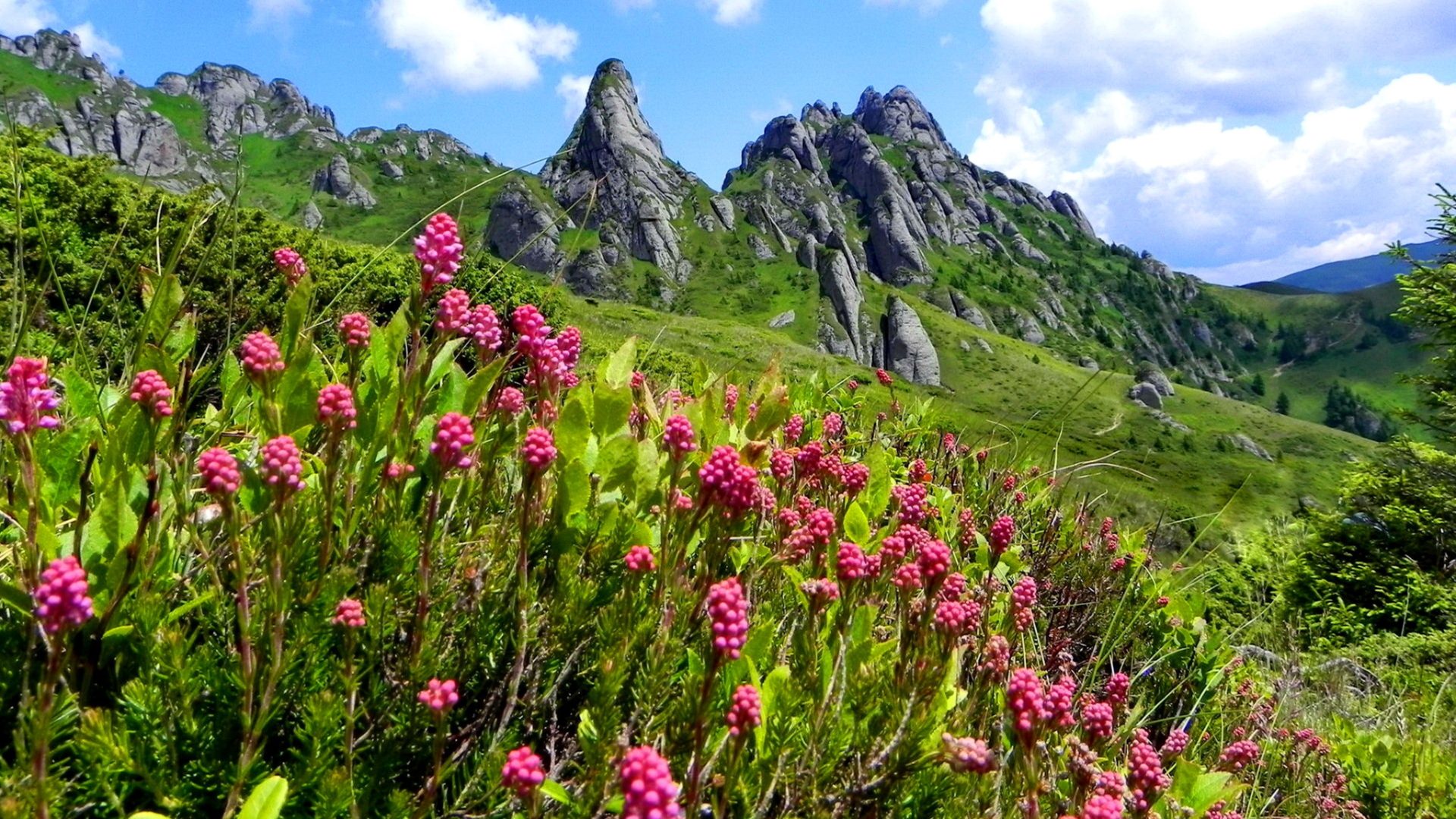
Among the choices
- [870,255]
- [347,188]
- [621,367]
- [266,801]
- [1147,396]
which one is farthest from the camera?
[347,188]

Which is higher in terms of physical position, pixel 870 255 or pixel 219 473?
pixel 870 255

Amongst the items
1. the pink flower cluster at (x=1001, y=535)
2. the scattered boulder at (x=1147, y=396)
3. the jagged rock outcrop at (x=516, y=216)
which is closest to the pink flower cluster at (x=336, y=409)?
the pink flower cluster at (x=1001, y=535)

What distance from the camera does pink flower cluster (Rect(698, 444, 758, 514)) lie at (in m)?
1.36

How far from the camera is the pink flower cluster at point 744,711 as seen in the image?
987 mm

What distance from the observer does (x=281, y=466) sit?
988 millimetres

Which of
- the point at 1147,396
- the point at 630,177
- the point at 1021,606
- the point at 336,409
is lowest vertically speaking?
the point at 1147,396

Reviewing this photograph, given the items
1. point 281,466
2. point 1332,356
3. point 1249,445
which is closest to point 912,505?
point 281,466

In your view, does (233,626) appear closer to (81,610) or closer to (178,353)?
(81,610)

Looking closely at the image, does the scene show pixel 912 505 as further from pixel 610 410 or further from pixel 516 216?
pixel 516 216

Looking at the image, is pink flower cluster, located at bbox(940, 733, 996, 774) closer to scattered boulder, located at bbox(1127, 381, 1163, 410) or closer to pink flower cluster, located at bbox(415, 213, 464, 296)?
pink flower cluster, located at bbox(415, 213, 464, 296)

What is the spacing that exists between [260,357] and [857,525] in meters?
1.49

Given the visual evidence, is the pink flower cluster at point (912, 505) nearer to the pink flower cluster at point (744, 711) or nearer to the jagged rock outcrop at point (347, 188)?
the pink flower cluster at point (744, 711)

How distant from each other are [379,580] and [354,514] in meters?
0.14

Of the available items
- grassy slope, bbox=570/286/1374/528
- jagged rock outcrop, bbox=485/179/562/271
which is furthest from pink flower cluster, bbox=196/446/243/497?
jagged rock outcrop, bbox=485/179/562/271
